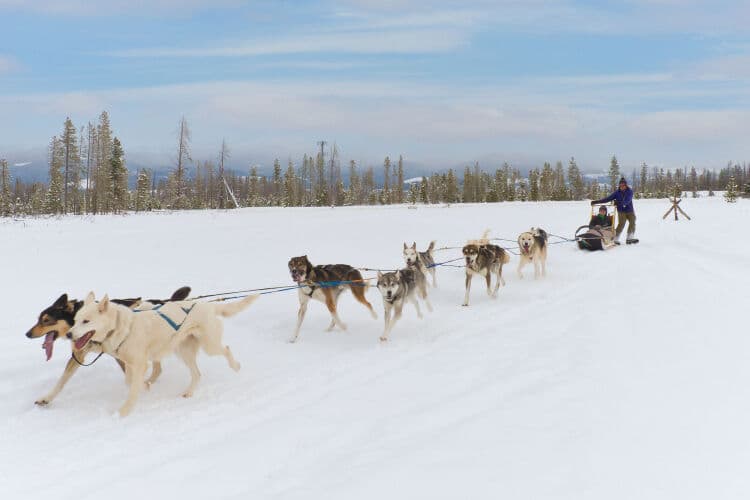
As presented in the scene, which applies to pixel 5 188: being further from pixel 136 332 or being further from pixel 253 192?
pixel 136 332

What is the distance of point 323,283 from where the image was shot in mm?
6680

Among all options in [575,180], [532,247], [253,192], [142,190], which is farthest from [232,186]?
[532,247]

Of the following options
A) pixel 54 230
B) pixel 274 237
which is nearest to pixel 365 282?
pixel 274 237

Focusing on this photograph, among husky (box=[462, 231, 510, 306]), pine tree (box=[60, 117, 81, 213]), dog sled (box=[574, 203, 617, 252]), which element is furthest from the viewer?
pine tree (box=[60, 117, 81, 213])

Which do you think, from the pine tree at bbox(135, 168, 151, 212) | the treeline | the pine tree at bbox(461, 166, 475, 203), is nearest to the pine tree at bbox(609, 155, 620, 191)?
the treeline

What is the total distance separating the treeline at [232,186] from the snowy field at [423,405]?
30996mm

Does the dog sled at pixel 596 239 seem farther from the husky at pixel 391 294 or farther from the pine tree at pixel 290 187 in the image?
the pine tree at pixel 290 187

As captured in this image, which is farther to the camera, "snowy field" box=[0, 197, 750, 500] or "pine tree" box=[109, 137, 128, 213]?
"pine tree" box=[109, 137, 128, 213]

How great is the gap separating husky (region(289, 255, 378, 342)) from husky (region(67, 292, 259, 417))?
1752 millimetres

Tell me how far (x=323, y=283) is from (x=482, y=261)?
138 inches

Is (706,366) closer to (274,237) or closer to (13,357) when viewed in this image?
(13,357)

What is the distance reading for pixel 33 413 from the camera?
414cm

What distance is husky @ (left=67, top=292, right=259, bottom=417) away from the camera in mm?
3979

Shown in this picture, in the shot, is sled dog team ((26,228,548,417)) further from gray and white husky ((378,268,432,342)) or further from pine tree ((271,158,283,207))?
pine tree ((271,158,283,207))
